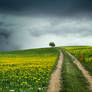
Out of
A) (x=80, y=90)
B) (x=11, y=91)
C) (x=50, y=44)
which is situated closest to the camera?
(x=11, y=91)

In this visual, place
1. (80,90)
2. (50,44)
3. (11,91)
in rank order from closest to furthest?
(11,91) → (80,90) → (50,44)

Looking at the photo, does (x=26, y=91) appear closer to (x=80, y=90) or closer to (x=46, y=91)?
(x=46, y=91)

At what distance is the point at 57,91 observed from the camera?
10.9m

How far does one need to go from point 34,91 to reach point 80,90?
344 cm

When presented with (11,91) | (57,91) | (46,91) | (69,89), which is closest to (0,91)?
(11,91)

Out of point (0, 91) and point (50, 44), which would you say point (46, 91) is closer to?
point (0, 91)

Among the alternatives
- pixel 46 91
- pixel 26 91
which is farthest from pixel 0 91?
pixel 46 91

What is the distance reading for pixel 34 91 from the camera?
10.8 m

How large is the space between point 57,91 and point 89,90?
246 centimetres

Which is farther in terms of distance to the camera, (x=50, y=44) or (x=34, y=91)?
(x=50, y=44)

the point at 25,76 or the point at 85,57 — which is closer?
the point at 25,76

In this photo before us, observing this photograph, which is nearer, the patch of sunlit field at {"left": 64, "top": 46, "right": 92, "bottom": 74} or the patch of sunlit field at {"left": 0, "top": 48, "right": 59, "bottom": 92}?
the patch of sunlit field at {"left": 0, "top": 48, "right": 59, "bottom": 92}

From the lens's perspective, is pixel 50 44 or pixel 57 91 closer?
pixel 57 91

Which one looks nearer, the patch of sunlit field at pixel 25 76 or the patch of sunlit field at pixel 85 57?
the patch of sunlit field at pixel 25 76
